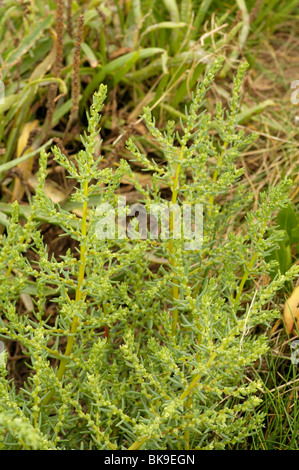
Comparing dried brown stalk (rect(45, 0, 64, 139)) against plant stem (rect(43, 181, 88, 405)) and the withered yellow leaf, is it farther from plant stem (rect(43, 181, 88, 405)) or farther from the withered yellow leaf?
the withered yellow leaf

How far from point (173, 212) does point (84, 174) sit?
0.86ft

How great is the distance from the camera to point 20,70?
2.23 metres

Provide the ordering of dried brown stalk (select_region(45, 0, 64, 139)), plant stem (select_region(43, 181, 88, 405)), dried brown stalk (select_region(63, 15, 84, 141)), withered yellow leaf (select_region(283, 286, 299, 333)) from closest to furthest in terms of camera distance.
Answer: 1. plant stem (select_region(43, 181, 88, 405))
2. withered yellow leaf (select_region(283, 286, 299, 333))
3. dried brown stalk (select_region(63, 15, 84, 141))
4. dried brown stalk (select_region(45, 0, 64, 139))

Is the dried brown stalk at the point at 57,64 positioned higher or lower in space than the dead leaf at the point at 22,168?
higher

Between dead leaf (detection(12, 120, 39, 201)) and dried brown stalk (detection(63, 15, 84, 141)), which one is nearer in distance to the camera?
dried brown stalk (detection(63, 15, 84, 141))

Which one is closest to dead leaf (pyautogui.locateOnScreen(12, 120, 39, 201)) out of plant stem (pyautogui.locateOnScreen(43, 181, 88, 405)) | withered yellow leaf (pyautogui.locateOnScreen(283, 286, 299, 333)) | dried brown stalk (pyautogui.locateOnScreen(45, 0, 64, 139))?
dried brown stalk (pyautogui.locateOnScreen(45, 0, 64, 139))

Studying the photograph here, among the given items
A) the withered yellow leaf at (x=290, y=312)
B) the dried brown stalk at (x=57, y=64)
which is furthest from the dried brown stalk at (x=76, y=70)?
the withered yellow leaf at (x=290, y=312)

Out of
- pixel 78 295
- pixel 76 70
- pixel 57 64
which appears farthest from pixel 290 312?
pixel 57 64

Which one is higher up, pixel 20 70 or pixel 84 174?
pixel 20 70

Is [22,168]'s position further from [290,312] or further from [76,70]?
[290,312]

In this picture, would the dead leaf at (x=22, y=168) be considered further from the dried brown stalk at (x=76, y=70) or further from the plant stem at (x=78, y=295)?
the plant stem at (x=78, y=295)

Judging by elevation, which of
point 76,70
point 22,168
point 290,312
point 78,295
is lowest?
point 290,312

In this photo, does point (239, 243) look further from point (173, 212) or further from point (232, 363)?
point (232, 363)
